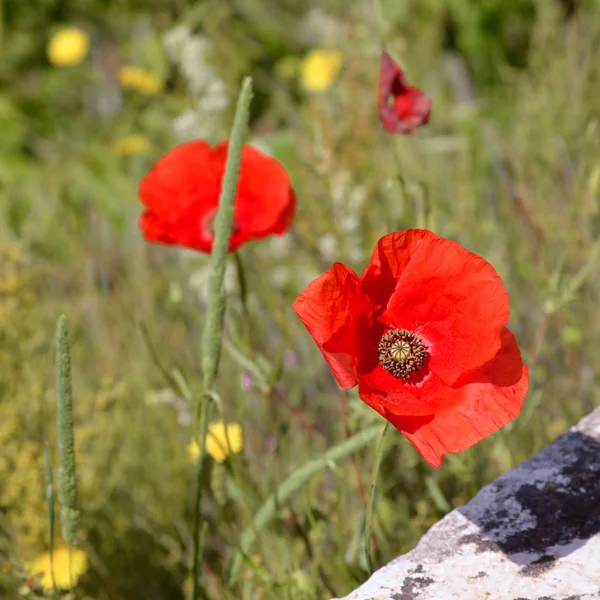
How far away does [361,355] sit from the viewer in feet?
3.55

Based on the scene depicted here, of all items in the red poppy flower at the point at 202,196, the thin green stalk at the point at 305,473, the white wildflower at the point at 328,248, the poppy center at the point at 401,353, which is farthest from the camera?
the white wildflower at the point at 328,248

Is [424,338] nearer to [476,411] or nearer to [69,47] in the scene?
[476,411]

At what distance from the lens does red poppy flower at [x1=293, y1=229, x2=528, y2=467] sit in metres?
0.96

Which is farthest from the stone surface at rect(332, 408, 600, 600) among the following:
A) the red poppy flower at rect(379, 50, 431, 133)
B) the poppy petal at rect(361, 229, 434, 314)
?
the red poppy flower at rect(379, 50, 431, 133)

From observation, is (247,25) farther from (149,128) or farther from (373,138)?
(373,138)

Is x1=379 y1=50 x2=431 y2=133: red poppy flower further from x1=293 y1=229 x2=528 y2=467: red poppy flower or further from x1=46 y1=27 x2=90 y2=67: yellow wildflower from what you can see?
x1=46 y1=27 x2=90 y2=67: yellow wildflower

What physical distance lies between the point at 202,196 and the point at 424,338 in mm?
670

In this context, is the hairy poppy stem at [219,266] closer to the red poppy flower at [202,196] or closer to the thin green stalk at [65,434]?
the thin green stalk at [65,434]

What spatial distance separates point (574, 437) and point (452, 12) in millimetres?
3605

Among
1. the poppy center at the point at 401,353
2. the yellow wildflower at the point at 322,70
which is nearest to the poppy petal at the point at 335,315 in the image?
the poppy center at the point at 401,353

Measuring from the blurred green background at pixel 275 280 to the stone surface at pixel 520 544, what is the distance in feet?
0.63

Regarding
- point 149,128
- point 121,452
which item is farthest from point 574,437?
point 149,128

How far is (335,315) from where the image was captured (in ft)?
3.17

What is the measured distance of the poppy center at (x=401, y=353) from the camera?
3.64 feet
